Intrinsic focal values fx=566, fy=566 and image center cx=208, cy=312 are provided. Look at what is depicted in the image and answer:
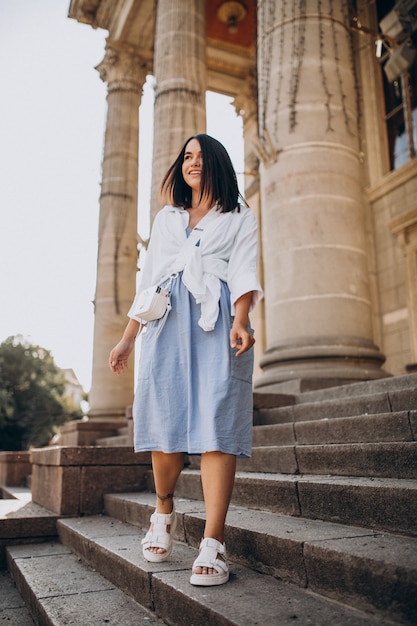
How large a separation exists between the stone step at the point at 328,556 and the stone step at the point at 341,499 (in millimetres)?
67

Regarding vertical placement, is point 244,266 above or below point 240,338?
above

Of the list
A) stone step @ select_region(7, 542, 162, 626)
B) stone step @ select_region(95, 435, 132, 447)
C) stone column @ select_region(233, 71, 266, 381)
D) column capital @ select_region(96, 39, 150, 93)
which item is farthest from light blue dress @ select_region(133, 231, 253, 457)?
column capital @ select_region(96, 39, 150, 93)

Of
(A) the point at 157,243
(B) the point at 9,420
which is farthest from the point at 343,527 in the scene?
(B) the point at 9,420

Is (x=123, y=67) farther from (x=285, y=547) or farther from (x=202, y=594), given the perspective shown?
(x=202, y=594)

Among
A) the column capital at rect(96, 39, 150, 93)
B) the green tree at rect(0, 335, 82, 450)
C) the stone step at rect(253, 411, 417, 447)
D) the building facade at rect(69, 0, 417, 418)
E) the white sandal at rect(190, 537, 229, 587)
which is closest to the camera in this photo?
the white sandal at rect(190, 537, 229, 587)

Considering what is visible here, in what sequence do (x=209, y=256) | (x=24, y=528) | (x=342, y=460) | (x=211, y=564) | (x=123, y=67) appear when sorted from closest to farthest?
(x=211, y=564) → (x=209, y=256) → (x=342, y=460) → (x=24, y=528) → (x=123, y=67)

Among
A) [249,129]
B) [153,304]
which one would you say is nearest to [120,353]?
[153,304]

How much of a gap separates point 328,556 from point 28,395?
37431 mm

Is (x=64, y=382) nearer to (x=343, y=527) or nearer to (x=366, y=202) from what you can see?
(x=366, y=202)

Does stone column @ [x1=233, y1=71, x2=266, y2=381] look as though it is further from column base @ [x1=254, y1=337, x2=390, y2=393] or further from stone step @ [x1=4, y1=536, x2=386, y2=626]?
stone step @ [x1=4, y1=536, x2=386, y2=626]

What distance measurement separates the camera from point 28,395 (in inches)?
1469

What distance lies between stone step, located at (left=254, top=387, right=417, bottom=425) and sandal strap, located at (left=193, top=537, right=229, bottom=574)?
76.9 inches

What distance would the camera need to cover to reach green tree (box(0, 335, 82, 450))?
3259cm

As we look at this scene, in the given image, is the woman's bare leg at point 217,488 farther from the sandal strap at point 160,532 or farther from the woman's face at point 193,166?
the woman's face at point 193,166
